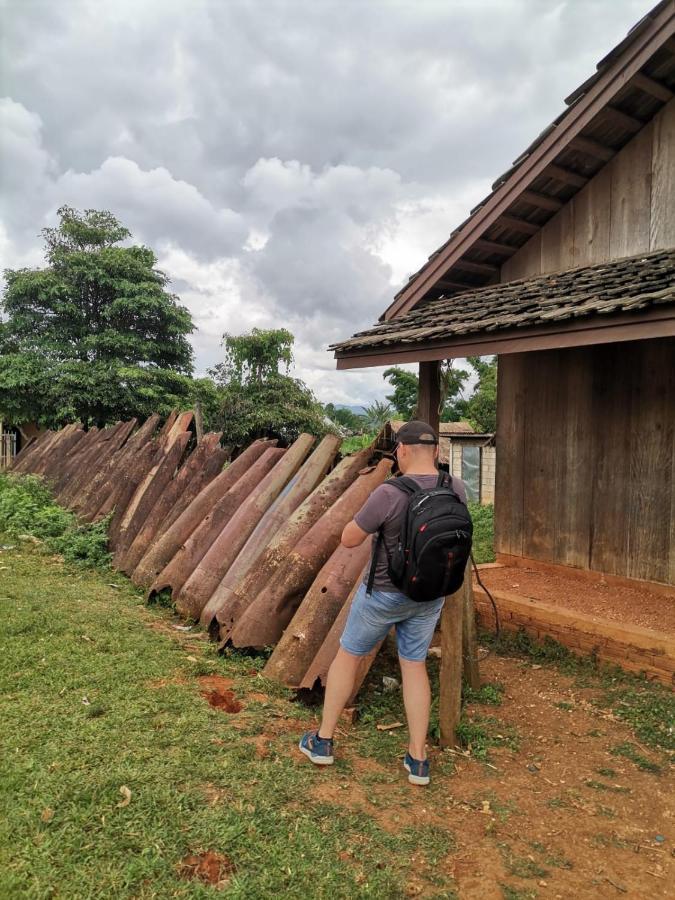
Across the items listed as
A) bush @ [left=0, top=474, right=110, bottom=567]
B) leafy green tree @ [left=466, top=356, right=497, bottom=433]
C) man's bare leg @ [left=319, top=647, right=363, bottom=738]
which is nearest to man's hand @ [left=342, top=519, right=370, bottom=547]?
man's bare leg @ [left=319, top=647, right=363, bottom=738]

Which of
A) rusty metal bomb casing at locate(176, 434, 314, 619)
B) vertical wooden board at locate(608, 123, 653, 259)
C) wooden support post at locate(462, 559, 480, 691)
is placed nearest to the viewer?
wooden support post at locate(462, 559, 480, 691)

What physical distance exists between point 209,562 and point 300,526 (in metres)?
1.15

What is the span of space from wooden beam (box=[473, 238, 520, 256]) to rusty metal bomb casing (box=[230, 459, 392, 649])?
3.36m

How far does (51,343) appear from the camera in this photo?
2195cm

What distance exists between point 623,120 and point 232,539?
5288 mm

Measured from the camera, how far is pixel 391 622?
118 inches

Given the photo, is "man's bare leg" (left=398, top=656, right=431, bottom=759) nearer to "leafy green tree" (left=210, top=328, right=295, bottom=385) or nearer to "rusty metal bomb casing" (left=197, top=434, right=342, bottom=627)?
"rusty metal bomb casing" (left=197, top=434, right=342, bottom=627)

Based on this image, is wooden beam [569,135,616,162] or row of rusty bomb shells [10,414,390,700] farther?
wooden beam [569,135,616,162]

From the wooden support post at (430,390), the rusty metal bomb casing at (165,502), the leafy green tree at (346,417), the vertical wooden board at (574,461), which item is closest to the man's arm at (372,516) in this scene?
the wooden support post at (430,390)

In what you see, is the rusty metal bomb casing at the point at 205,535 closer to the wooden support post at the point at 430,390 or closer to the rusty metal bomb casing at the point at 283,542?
the rusty metal bomb casing at the point at 283,542

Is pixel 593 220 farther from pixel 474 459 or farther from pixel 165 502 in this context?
A: pixel 474 459

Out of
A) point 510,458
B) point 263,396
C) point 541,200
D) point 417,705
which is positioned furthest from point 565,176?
point 263,396

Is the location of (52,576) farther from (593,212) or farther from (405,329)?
(593,212)

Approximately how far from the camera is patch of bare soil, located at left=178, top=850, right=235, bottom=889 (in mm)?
2137
